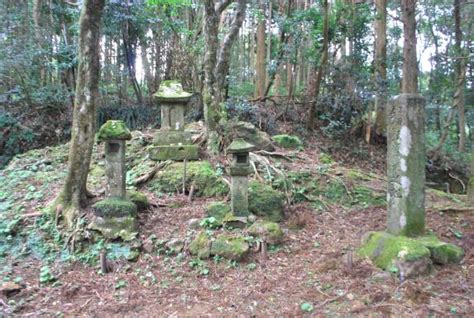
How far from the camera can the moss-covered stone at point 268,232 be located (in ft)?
19.3

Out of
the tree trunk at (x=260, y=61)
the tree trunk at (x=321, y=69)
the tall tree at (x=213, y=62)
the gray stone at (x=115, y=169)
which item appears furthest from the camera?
the tree trunk at (x=260, y=61)

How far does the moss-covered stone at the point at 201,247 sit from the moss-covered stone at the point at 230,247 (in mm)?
76

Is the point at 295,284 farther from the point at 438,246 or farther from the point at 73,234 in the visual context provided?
the point at 73,234

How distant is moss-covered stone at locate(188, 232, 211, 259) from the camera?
557 cm

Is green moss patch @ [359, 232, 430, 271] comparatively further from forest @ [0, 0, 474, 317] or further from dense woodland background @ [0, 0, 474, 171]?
dense woodland background @ [0, 0, 474, 171]

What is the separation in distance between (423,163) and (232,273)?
2.90 m

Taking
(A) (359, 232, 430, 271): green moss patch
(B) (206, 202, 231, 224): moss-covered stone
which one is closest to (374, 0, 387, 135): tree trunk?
(B) (206, 202, 231, 224): moss-covered stone

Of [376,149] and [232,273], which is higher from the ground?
[376,149]

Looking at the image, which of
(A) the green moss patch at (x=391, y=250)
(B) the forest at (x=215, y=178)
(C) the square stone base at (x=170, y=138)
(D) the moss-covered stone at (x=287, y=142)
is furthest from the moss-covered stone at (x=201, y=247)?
(D) the moss-covered stone at (x=287, y=142)

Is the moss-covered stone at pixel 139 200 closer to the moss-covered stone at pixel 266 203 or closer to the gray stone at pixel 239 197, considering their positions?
the gray stone at pixel 239 197

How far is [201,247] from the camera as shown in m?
5.64

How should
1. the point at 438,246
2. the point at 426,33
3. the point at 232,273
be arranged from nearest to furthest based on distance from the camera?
the point at 438,246 < the point at 232,273 < the point at 426,33

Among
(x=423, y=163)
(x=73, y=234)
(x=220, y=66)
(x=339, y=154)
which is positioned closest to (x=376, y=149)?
(x=339, y=154)

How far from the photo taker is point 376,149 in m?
13.2
